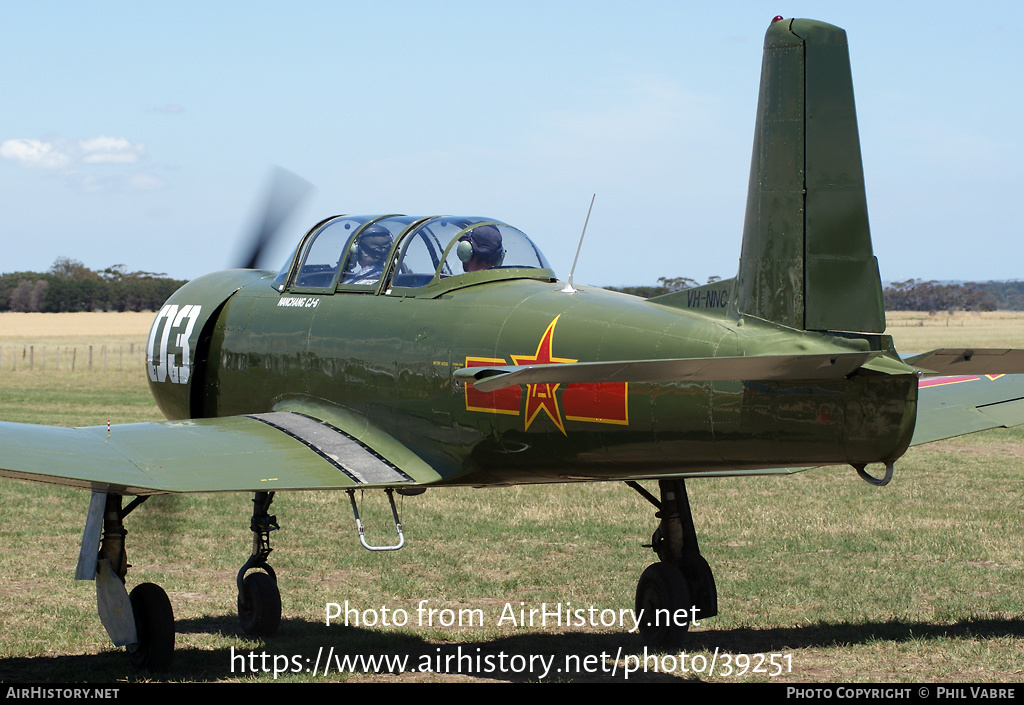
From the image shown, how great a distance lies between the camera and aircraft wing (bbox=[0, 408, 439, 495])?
712 cm

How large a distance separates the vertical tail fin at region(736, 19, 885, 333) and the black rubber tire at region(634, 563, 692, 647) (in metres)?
3.10

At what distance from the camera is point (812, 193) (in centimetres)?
633

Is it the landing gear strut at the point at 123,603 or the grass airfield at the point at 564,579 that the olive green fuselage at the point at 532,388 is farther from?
the landing gear strut at the point at 123,603

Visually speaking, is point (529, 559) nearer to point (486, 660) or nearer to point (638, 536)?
point (638, 536)

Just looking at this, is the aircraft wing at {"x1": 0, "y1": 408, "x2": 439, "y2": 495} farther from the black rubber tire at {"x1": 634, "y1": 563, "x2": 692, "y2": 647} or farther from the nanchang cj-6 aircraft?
the black rubber tire at {"x1": 634, "y1": 563, "x2": 692, "y2": 647}

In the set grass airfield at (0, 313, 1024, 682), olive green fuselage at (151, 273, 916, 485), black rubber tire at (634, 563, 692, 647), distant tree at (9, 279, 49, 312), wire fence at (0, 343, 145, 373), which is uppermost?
olive green fuselage at (151, 273, 916, 485)

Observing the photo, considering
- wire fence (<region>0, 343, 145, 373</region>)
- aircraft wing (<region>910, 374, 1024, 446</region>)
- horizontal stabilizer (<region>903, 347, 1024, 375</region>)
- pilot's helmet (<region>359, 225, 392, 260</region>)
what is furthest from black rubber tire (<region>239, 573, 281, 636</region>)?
wire fence (<region>0, 343, 145, 373</region>)

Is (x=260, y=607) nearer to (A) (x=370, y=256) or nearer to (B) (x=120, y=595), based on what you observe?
(B) (x=120, y=595)

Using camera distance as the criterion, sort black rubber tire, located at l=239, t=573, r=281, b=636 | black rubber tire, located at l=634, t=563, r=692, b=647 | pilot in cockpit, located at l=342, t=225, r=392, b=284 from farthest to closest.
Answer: black rubber tire, located at l=239, t=573, r=281, b=636 → pilot in cockpit, located at l=342, t=225, r=392, b=284 → black rubber tire, located at l=634, t=563, r=692, b=647

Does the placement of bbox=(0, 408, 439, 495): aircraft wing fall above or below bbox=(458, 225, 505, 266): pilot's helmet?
below

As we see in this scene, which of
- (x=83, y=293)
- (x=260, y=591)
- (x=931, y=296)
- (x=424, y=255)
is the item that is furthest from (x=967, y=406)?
(x=931, y=296)

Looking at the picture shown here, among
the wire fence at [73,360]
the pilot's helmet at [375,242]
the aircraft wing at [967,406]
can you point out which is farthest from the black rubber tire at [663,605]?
the wire fence at [73,360]

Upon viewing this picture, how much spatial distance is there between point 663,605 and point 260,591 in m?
3.29
